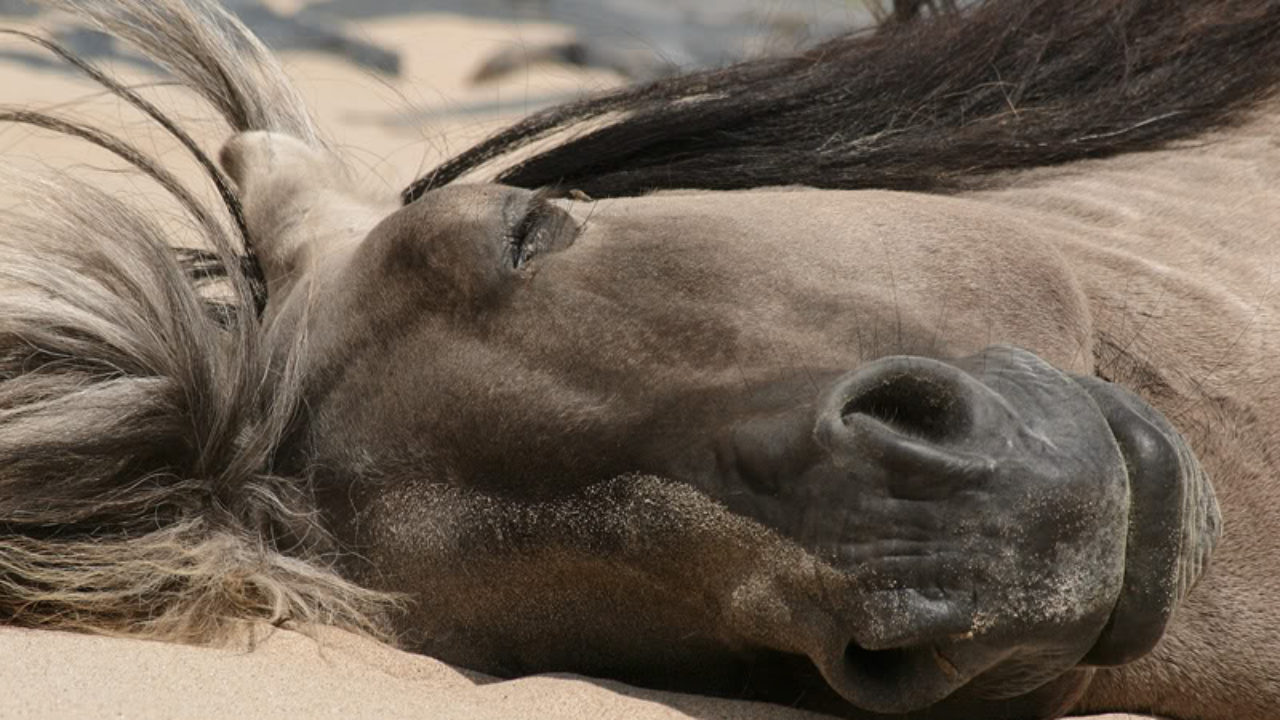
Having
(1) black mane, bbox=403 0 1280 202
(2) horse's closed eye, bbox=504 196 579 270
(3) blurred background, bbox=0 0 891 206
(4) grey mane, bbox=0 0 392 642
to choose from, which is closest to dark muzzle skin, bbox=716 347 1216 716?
(2) horse's closed eye, bbox=504 196 579 270

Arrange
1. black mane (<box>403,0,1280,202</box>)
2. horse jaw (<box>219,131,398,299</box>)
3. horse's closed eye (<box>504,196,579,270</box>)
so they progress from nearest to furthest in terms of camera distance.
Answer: horse's closed eye (<box>504,196,579,270</box>)
horse jaw (<box>219,131,398,299</box>)
black mane (<box>403,0,1280,202</box>)

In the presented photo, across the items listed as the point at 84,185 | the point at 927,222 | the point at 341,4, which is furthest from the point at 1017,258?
the point at 341,4

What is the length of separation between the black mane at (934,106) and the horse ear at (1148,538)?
3.84ft

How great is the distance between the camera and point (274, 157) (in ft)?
11.0

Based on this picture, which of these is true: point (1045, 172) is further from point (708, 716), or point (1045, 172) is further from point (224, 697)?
point (224, 697)

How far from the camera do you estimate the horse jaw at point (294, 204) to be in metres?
3.12

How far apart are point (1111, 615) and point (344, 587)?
3.68 feet

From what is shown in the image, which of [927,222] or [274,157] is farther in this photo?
[274,157]

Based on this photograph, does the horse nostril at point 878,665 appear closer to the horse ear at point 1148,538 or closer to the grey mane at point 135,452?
the horse ear at point 1148,538

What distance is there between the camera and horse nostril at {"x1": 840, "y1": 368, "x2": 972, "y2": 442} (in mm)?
2004

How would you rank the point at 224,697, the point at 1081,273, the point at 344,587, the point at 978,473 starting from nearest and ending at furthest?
the point at 978,473
the point at 224,697
the point at 344,587
the point at 1081,273

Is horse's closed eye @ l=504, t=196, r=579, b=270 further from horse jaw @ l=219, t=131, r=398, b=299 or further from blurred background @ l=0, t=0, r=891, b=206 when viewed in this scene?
blurred background @ l=0, t=0, r=891, b=206

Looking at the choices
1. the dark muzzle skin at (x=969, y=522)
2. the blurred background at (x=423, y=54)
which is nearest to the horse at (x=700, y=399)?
the dark muzzle skin at (x=969, y=522)

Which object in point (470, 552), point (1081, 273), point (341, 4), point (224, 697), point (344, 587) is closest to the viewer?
point (224, 697)
